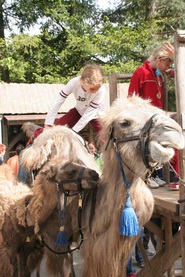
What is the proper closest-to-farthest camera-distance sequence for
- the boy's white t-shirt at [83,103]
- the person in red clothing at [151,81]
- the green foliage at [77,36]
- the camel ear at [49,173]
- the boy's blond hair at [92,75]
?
the camel ear at [49,173], the boy's blond hair at [92,75], the person in red clothing at [151,81], the boy's white t-shirt at [83,103], the green foliage at [77,36]

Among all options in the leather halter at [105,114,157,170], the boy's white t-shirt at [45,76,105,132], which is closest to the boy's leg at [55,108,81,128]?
the boy's white t-shirt at [45,76,105,132]

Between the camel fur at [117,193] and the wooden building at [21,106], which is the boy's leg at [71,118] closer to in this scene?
the camel fur at [117,193]

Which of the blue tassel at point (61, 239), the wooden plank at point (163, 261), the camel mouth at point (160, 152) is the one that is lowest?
the wooden plank at point (163, 261)

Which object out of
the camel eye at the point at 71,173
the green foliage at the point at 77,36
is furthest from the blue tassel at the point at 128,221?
the green foliage at the point at 77,36

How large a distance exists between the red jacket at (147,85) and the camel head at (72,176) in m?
1.44

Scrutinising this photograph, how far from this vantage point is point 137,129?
3.05 m

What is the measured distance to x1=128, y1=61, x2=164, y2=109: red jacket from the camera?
4645 millimetres

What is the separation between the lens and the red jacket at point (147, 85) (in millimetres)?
4645

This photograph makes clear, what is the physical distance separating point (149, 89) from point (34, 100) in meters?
11.3

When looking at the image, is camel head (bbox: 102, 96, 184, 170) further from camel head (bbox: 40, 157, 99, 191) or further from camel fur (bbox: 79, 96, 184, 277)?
camel head (bbox: 40, 157, 99, 191)

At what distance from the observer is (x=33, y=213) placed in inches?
A: 147

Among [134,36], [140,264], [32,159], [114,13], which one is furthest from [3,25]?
[32,159]

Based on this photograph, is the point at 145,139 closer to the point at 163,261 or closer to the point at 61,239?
the point at 61,239

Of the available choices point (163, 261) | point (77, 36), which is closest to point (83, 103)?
point (163, 261)
